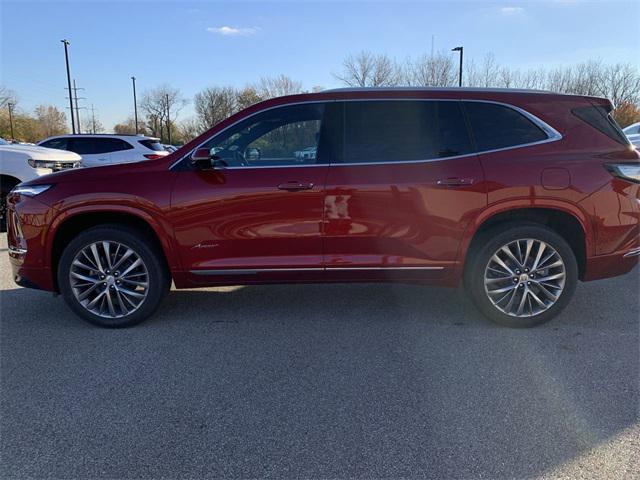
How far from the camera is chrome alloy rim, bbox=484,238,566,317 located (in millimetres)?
4039

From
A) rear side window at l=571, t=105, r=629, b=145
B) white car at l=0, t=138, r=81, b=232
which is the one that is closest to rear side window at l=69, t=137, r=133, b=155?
white car at l=0, t=138, r=81, b=232

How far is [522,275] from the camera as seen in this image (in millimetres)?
4059

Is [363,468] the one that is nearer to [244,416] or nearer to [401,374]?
[244,416]

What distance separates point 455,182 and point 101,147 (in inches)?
433

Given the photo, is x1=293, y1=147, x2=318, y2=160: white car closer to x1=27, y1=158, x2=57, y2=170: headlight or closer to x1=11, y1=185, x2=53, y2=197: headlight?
x1=11, y1=185, x2=53, y2=197: headlight

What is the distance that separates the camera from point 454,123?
159 inches

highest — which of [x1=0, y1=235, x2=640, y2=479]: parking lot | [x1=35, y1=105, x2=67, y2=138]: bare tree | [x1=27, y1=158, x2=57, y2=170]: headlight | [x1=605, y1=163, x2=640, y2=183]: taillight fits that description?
[x1=35, y1=105, x2=67, y2=138]: bare tree

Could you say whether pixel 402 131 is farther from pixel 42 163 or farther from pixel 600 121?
pixel 42 163

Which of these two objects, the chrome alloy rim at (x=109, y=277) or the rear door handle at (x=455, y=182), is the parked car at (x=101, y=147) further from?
the rear door handle at (x=455, y=182)

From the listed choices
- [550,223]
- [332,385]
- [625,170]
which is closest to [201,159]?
[332,385]

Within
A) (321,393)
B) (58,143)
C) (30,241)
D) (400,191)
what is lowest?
(321,393)

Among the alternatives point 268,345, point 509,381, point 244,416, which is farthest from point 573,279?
point 244,416

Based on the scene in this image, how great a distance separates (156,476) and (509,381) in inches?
87.2

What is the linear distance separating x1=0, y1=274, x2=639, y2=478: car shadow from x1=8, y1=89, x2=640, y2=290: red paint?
54 centimetres
